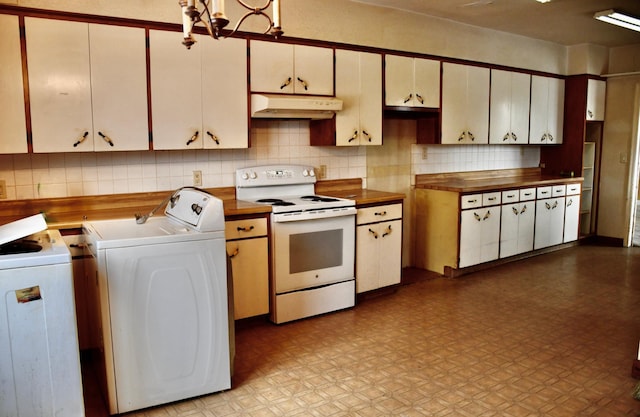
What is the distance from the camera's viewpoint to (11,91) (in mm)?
3021

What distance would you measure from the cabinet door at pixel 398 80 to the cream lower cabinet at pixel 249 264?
185 cm

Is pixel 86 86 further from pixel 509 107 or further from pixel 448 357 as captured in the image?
pixel 509 107

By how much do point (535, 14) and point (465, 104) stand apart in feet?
3.53

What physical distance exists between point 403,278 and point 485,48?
2715 millimetres

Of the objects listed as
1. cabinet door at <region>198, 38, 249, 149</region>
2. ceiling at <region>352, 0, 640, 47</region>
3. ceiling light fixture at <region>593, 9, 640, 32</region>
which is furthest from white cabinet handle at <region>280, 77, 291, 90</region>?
ceiling light fixture at <region>593, 9, 640, 32</region>

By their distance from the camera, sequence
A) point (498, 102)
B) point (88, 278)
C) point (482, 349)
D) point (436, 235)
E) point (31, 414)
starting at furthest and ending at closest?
point (498, 102), point (436, 235), point (482, 349), point (88, 278), point (31, 414)

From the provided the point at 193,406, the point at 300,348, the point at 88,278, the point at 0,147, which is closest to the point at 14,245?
the point at 88,278

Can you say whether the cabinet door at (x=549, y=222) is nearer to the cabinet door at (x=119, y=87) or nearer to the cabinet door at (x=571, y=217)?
the cabinet door at (x=571, y=217)

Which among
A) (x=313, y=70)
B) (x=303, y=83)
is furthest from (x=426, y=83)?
(x=303, y=83)

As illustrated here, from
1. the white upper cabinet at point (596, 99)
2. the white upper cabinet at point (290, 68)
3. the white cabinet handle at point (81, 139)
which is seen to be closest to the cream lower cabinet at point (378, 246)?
the white upper cabinet at point (290, 68)

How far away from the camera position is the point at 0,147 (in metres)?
3.04

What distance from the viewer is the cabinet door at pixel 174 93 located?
11.3 ft

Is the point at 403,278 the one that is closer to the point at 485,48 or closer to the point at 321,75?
the point at 321,75

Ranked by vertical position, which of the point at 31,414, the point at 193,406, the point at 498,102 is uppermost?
the point at 498,102
